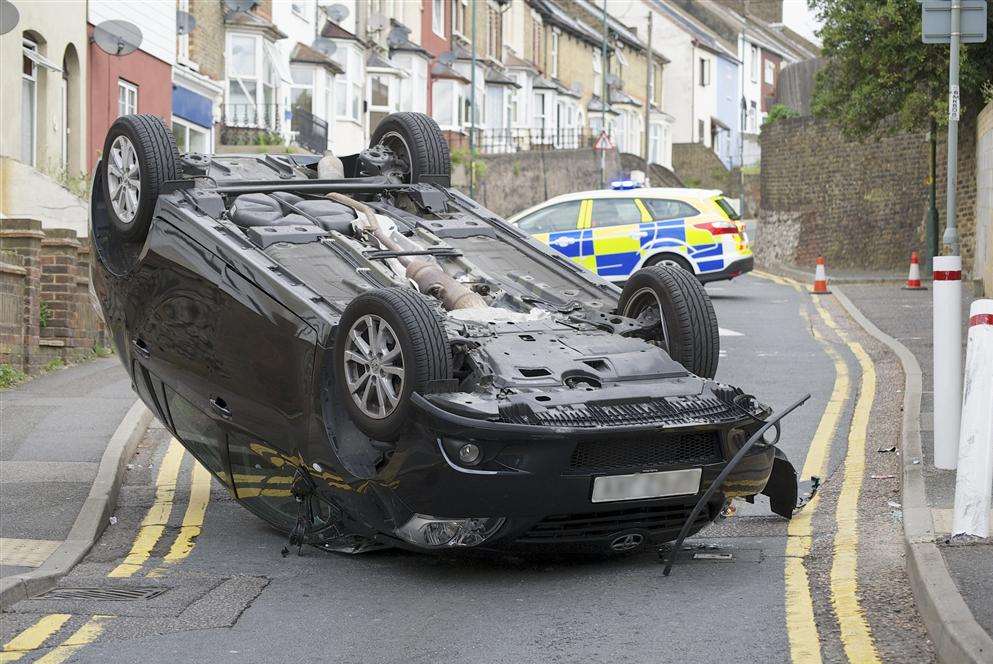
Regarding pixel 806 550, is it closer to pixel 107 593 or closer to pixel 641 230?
pixel 107 593

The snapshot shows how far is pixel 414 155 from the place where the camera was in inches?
383

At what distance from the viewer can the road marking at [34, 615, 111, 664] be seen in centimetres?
598

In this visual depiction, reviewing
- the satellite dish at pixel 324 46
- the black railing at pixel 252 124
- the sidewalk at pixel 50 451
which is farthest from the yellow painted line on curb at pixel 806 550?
the satellite dish at pixel 324 46

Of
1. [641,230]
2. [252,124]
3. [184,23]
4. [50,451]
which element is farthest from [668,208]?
[252,124]

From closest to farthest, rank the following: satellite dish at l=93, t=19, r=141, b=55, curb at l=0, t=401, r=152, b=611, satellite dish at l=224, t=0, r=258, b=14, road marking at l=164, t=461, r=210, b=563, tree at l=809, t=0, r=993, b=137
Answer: curb at l=0, t=401, r=152, b=611
road marking at l=164, t=461, r=210, b=563
satellite dish at l=93, t=19, r=141, b=55
tree at l=809, t=0, r=993, b=137
satellite dish at l=224, t=0, r=258, b=14

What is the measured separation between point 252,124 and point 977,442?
32.7 metres

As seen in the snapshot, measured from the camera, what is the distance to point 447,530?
697 centimetres

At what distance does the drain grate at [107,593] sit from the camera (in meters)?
7.05

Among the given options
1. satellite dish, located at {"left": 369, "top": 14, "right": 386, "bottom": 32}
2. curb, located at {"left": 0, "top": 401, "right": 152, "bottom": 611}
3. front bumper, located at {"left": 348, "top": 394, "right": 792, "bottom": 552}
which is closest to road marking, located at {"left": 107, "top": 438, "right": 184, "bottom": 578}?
curb, located at {"left": 0, "top": 401, "right": 152, "bottom": 611}

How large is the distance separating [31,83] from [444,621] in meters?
19.5

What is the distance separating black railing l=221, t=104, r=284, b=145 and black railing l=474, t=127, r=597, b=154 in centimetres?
1933

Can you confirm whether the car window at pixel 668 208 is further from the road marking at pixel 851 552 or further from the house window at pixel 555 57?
the house window at pixel 555 57

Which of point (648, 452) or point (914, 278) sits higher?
point (914, 278)

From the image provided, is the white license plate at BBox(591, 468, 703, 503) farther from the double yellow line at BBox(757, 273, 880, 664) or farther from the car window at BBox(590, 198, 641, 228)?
the car window at BBox(590, 198, 641, 228)
